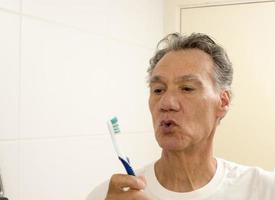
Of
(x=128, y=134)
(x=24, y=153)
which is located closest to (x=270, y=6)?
(x=128, y=134)

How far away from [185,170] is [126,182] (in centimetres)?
27

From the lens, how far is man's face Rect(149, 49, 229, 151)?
0.90 meters

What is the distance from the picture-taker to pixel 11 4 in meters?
0.99

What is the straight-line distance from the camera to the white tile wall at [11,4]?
0.96 metres

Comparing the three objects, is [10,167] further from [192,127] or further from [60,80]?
[192,127]

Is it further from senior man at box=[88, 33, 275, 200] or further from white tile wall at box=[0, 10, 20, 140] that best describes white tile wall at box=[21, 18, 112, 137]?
senior man at box=[88, 33, 275, 200]

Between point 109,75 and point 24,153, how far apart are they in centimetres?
50

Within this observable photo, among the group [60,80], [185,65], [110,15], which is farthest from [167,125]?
[110,15]

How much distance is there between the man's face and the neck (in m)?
0.03

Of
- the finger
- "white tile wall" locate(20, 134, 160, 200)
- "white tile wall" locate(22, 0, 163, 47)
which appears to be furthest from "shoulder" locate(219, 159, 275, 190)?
"white tile wall" locate(22, 0, 163, 47)

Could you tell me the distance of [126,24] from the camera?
1.53 m

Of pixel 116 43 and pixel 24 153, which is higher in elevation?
pixel 116 43

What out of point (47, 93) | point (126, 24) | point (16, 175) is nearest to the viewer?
point (16, 175)

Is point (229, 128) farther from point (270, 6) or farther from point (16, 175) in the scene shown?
point (16, 175)
